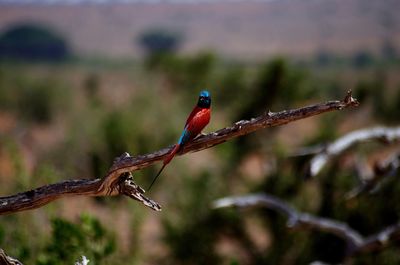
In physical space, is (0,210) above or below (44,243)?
below

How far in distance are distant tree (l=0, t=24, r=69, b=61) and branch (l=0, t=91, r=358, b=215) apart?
254ft

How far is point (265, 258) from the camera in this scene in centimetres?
815

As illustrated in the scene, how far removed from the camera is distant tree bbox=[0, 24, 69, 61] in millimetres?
78500

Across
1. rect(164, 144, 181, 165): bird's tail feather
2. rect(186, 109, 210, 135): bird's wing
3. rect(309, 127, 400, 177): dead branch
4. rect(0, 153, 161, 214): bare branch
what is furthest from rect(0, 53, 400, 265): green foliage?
rect(0, 153, 161, 214): bare branch

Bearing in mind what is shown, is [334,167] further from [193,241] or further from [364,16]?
[364,16]

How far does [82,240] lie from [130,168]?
191 centimetres

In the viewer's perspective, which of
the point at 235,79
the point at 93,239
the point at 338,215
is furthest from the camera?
the point at 235,79

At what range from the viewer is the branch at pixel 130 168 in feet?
9.67

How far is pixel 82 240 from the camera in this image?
182 inches

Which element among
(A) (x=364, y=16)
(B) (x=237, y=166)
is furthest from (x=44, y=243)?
Answer: (A) (x=364, y=16)

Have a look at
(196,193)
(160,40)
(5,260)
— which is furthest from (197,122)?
(160,40)

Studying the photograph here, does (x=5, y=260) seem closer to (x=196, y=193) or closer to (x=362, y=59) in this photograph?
(x=196, y=193)

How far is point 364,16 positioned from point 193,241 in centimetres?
8108

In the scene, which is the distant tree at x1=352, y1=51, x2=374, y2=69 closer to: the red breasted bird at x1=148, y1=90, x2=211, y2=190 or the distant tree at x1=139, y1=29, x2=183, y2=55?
the distant tree at x1=139, y1=29, x2=183, y2=55
